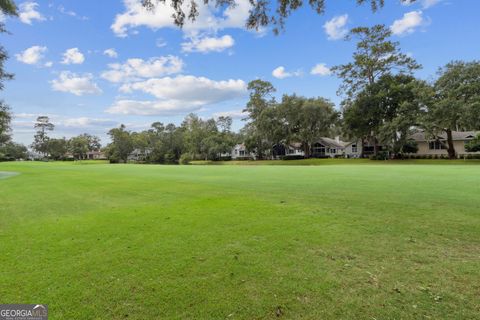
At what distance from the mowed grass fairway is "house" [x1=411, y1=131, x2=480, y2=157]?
4329 centimetres

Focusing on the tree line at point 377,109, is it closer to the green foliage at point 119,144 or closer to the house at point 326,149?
the house at point 326,149

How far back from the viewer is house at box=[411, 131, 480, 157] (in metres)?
42.7

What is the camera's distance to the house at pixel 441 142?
42.7 metres

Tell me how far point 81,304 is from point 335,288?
2696mm

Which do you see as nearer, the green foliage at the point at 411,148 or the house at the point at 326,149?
the green foliage at the point at 411,148

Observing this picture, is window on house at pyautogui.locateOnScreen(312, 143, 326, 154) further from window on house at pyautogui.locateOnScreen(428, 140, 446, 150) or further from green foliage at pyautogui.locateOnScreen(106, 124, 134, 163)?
green foliage at pyautogui.locateOnScreen(106, 124, 134, 163)

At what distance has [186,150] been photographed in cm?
8144

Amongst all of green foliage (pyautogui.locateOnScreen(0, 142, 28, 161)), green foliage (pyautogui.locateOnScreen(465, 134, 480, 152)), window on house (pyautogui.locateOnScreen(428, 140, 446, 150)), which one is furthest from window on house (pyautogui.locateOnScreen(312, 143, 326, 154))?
green foliage (pyautogui.locateOnScreen(0, 142, 28, 161))

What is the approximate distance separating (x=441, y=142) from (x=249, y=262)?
4757cm

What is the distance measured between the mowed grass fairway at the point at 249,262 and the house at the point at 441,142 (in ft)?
142

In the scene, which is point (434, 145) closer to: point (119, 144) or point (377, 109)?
point (377, 109)

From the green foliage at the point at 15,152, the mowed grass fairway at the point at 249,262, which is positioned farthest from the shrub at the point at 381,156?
the green foliage at the point at 15,152

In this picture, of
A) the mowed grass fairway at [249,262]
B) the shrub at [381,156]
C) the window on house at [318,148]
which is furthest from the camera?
the window on house at [318,148]

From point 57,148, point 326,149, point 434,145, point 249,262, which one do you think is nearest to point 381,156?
point 434,145
